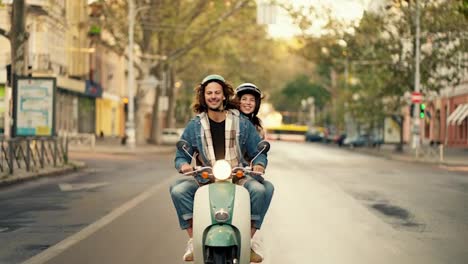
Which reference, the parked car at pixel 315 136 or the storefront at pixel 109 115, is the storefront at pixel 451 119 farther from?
the parked car at pixel 315 136

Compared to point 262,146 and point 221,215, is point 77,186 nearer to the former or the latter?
point 262,146

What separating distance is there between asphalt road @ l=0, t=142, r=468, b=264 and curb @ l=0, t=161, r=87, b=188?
296 millimetres

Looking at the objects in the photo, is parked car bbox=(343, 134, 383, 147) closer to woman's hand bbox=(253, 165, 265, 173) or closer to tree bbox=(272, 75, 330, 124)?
tree bbox=(272, 75, 330, 124)

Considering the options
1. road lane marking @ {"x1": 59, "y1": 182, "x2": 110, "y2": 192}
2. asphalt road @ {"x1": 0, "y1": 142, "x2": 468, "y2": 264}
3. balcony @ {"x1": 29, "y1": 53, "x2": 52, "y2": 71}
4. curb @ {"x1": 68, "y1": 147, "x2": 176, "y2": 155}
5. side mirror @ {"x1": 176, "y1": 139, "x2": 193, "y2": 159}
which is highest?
balcony @ {"x1": 29, "y1": 53, "x2": 52, "y2": 71}

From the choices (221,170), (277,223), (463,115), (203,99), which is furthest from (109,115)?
(221,170)

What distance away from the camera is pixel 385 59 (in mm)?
48875

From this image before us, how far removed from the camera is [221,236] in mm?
6973

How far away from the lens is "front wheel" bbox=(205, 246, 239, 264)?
7.06 m

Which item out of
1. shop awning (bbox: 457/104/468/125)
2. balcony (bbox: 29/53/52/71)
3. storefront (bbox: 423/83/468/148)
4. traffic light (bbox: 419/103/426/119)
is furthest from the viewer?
storefront (bbox: 423/83/468/148)

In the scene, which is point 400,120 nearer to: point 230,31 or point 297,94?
point 230,31

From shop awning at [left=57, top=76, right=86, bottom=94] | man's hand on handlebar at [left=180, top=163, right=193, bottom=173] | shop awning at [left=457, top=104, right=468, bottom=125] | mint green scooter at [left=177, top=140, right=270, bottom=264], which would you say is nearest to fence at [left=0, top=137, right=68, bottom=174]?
man's hand on handlebar at [left=180, top=163, right=193, bottom=173]

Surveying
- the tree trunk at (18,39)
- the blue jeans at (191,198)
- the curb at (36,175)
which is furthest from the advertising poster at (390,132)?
the blue jeans at (191,198)

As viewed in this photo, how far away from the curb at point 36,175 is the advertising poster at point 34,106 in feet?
4.17

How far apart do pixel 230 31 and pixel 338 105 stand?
102 feet
